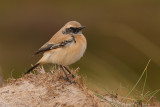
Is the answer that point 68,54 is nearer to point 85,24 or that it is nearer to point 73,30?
point 73,30

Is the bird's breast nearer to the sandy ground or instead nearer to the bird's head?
the bird's head

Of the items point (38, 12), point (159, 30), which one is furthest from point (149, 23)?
point (38, 12)

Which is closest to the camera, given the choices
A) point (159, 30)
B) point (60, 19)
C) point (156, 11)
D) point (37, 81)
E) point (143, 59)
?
point (37, 81)

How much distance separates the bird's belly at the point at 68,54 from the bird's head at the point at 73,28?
436 millimetres

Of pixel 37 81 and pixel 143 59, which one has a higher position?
pixel 37 81

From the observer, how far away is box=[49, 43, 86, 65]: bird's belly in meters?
8.41

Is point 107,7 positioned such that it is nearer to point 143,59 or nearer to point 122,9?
point 122,9

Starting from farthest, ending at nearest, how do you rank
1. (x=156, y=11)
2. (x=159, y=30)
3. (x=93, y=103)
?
1. (x=156, y=11)
2. (x=159, y=30)
3. (x=93, y=103)

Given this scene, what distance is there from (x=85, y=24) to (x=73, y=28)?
11902 mm

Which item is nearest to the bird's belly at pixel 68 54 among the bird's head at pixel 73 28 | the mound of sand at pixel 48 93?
the bird's head at pixel 73 28

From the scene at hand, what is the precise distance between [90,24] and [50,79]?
44.5 ft

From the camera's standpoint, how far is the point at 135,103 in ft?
24.1

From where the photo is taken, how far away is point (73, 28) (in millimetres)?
8844

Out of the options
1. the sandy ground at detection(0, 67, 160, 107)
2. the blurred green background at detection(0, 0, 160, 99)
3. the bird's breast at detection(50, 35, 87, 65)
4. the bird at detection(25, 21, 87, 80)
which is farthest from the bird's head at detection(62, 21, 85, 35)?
the blurred green background at detection(0, 0, 160, 99)
